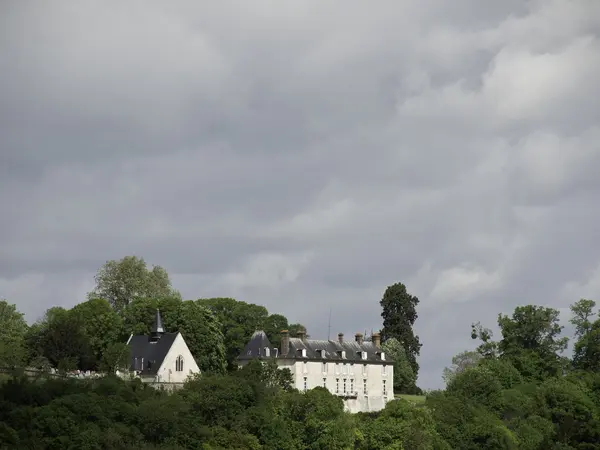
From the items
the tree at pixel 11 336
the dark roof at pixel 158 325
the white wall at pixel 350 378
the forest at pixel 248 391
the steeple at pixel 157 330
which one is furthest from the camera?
the white wall at pixel 350 378

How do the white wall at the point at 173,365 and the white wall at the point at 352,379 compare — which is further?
the white wall at the point at 352,379

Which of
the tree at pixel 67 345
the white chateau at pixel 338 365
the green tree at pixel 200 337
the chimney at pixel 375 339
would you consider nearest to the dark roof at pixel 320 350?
the white chateau at pixel 338 365

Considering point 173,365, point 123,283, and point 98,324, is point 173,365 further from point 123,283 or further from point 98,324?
point 123,283

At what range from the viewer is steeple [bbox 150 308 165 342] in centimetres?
8725

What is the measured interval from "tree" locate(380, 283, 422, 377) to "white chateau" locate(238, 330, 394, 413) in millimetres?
17914

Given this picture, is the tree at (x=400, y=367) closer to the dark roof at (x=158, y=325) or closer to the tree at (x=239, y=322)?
the tree at (x=239, y=322)

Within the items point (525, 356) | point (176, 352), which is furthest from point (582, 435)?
point (176, 352)

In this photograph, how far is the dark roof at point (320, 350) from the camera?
90.4 m

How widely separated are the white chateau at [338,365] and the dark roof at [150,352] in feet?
31.8

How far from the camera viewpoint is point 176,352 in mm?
84312

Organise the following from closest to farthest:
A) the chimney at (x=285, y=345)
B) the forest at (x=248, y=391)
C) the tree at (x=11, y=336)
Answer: the forest at (x=248, y=391) → the tree at (x=11, y=336) → the chimney at (x=285, y=345)

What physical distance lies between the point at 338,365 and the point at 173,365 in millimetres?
17055

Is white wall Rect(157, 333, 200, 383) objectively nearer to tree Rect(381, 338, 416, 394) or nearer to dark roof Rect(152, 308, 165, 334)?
dark roof Rect(152, 308, 165, 334)

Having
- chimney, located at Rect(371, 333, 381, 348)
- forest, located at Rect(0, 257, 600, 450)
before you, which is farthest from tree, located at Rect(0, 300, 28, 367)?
chimney, located at Rect(371, 333, 381, 348)
